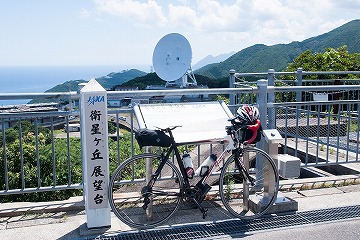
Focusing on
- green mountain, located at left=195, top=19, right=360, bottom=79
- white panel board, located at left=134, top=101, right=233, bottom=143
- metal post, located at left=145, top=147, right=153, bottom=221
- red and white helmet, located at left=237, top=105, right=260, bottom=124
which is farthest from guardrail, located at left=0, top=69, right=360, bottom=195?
green mountain, located at left=195, top=19, right=360, bottom=79

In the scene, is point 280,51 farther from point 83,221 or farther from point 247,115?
point 83,221

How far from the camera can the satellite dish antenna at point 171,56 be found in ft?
86.0

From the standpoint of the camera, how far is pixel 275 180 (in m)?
4.91

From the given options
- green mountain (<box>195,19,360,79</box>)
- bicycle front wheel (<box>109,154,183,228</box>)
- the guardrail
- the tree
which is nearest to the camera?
bicycle front wheel (<box>109,154,183,228</box>)

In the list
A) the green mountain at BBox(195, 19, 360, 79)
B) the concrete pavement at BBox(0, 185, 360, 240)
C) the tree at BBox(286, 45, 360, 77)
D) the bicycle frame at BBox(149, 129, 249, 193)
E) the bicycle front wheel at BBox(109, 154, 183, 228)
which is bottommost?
the concrete pavement at BBox(0, 185, 360, 240)

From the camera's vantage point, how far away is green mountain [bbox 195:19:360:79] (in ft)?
299

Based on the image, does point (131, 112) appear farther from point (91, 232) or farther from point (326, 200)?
point (326, 200)

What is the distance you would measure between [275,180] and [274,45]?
4355 inches

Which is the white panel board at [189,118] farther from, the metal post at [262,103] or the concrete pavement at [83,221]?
the concrete pavement at [83,221]

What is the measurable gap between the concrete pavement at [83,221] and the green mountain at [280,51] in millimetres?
79025

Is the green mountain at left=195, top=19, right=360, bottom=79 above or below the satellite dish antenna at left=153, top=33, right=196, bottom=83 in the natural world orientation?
above

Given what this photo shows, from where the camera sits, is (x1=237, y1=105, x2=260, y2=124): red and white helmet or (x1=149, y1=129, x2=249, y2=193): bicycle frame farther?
(x1=237, y1=105, x2=260, y2=124): red and white helmet

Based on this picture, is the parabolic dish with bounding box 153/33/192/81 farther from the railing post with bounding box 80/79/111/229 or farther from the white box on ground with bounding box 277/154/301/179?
the railing post with bounding box 80/79/111/229

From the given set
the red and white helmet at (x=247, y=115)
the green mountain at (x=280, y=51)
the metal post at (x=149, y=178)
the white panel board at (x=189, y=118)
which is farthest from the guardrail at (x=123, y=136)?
the green mountain at (x=280, y=51)
